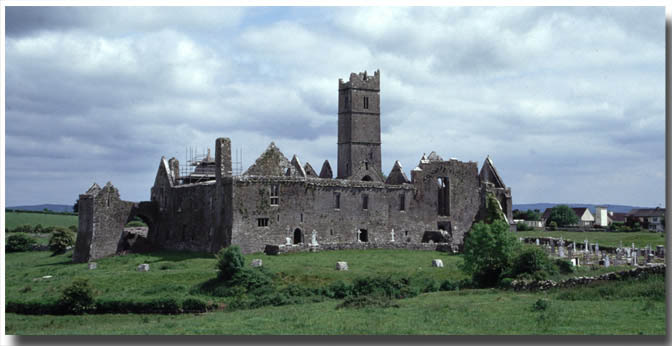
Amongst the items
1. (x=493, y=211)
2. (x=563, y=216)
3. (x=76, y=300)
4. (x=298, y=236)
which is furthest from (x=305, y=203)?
(x=563, y=216)

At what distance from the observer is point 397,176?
75.1 m

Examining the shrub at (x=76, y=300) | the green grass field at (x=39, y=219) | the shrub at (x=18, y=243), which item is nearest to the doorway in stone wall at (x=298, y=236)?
the shrub at (x=76, y=300)

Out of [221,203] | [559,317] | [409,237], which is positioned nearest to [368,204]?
[409,237]

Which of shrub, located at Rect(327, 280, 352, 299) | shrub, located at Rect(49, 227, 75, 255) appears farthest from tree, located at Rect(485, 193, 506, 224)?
shrub, located at Rect(49, 227, 75, 255)

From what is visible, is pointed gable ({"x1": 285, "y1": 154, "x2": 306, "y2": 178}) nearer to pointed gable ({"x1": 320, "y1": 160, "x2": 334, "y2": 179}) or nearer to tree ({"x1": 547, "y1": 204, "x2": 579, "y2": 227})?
pointed gable ({"x1": 320, "y1": 160, "x2": 334, "y2": 179})

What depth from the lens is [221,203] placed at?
201 feet

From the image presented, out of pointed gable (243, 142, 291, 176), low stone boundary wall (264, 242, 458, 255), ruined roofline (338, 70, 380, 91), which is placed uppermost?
ruined roofline (338, 70, 380, 91)

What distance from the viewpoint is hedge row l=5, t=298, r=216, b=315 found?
137 ft

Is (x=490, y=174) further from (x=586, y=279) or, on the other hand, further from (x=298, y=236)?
(x=586, y=279)

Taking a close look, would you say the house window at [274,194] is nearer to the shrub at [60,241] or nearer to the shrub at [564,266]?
the shrub at [564,266]

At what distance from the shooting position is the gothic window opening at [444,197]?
245ft

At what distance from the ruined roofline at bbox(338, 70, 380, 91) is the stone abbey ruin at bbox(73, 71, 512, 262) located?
0.34 feet

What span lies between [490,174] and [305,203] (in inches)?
1258

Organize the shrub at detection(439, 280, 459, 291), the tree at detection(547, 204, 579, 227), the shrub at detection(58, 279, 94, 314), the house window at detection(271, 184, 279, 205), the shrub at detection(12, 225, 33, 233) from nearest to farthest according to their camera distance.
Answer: the shrub at detection(58, 279, 94, 314) → the shrub at detection(439, 280, 459, 291) → the house window at detection(271, 184, 279, 205) → the shrub at detection(12, 225, 33, 233) → the tree at detection(547, 204, 579, 227)
